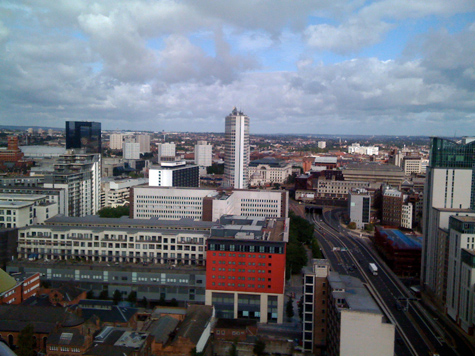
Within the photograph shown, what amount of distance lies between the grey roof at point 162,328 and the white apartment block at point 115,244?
4441 millimetres

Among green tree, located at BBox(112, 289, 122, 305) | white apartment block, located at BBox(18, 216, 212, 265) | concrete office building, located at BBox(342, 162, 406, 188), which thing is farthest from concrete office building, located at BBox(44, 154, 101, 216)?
concrete office building, located at BBox(342, 162, 406, 188)

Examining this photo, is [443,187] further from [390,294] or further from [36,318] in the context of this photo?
[36,318]

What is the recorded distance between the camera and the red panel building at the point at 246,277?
51.9 ft

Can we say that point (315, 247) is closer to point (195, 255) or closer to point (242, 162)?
point (195, 255)

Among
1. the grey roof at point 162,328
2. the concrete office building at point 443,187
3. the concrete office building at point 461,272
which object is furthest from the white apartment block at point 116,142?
the concrete office building at point 461,272

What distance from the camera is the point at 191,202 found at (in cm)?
2759

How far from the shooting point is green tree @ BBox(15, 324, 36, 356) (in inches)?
456

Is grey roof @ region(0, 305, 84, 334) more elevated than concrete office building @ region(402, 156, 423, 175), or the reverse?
concrete office building @ region(402, 156, 423, 175)

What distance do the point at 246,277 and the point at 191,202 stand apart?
12.3m

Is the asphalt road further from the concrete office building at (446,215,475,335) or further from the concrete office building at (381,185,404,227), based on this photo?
the concrete office building at (381,185,404,227)

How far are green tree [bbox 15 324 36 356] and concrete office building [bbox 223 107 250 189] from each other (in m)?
28.2

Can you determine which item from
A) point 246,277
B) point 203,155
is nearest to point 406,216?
point 246,277

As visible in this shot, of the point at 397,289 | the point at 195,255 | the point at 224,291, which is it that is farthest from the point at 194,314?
the point at 397,289

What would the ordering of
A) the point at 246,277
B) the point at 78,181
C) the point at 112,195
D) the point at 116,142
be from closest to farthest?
the point at 246,277
the point at 78,181
the point at 112,195
the point at 116,142
